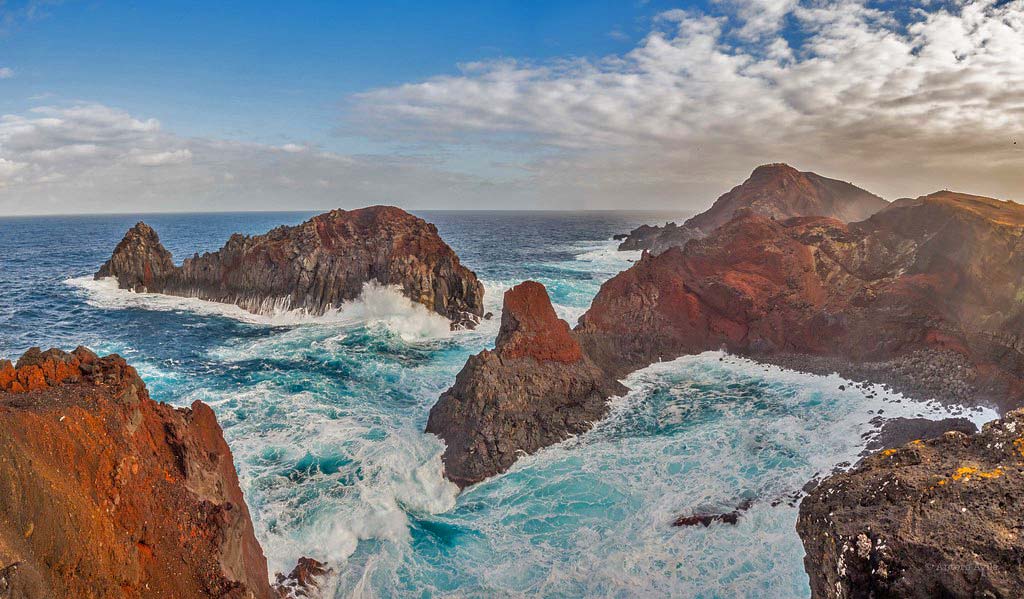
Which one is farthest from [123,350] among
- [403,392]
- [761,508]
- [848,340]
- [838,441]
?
[848,340]

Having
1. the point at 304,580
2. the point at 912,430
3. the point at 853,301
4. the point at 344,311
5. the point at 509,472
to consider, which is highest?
the point at 853,301

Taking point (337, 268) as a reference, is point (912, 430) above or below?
below

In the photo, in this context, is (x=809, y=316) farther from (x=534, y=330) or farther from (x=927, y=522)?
(x=927, y=522)

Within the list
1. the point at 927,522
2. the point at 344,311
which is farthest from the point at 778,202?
the point at 927,522

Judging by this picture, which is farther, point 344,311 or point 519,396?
point 344,311

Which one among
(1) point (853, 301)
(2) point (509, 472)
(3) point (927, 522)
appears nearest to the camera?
(3) point (927, 522)

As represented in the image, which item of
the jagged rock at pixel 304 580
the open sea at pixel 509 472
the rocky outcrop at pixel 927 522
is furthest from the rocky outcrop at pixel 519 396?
the rocky outcrop at pixel 927 522
